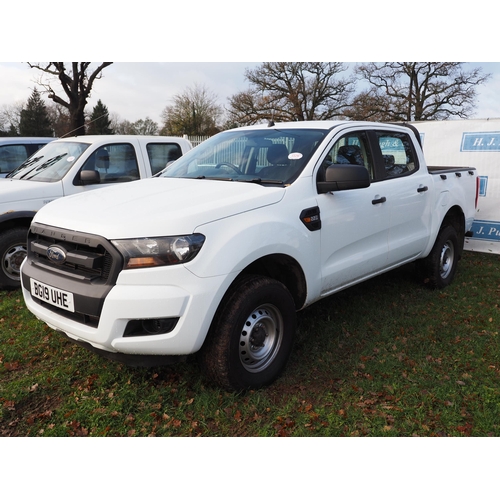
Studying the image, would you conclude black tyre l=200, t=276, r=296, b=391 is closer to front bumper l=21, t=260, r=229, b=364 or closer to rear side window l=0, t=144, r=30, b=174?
front bumper l=21, t=260, r=229, b=364

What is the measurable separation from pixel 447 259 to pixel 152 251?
4392 millimetres

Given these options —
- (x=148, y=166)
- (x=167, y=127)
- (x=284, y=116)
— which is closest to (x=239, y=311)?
(x=148, y=166)

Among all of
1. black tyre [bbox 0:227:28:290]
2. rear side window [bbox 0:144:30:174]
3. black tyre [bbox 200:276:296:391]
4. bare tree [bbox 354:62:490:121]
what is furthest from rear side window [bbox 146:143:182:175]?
bare tree [bbox 354:62:490:121]

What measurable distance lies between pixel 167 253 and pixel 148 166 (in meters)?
4.25

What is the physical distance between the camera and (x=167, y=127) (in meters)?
31.5

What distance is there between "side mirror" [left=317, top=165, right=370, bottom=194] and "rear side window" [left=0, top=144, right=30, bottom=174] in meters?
5.98

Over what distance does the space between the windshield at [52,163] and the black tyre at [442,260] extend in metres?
4.64

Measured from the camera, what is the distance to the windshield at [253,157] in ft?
12.1

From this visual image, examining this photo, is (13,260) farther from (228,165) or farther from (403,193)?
(403,193)

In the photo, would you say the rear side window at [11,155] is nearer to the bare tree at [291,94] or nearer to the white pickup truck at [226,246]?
the white pickup truck at [226,246]

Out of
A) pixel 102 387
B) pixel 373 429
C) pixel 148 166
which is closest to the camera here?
pixel 373 429

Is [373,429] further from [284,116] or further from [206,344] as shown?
[284,116]

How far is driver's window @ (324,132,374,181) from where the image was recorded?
12.9 feet

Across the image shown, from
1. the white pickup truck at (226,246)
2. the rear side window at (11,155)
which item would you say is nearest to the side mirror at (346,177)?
the white pickup truck at (226,246)
